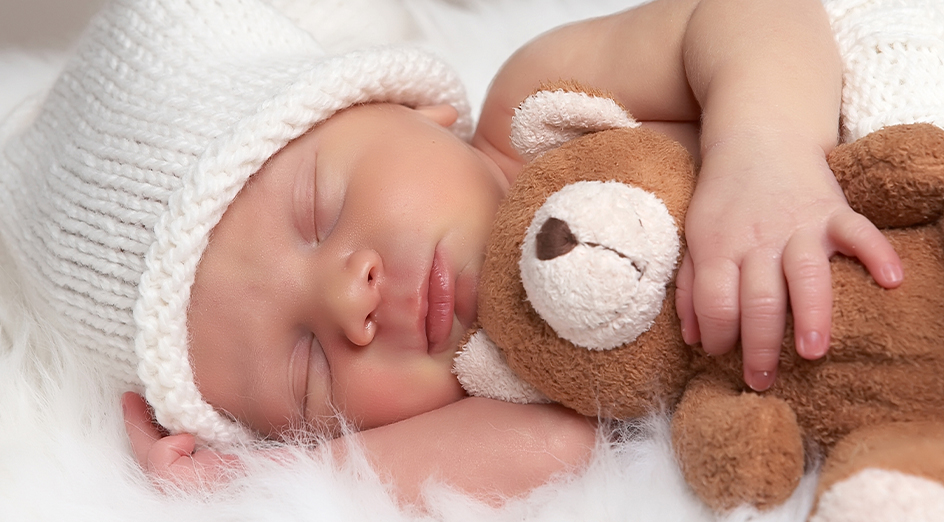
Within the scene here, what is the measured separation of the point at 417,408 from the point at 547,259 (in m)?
0.41

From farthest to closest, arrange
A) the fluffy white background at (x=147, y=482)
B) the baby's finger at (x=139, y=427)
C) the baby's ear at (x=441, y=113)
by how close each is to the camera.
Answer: the baby's ear at (x=441, y=113) < the baby's finger at (x=139, y=427) < the fluffy white background at (x=147, y=482)

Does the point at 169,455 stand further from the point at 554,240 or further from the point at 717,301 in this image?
the point at 717,301

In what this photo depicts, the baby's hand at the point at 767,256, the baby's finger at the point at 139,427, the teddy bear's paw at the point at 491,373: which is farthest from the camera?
the baby's finger at the point at 139,427

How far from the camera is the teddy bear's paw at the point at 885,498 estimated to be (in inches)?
23.0

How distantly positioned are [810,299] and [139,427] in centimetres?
96

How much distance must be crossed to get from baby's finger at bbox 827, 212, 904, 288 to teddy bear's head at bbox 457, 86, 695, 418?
0.15 metres

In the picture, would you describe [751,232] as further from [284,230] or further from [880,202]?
[284,230]

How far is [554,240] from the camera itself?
75 centimetres

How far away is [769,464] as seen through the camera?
677 mm

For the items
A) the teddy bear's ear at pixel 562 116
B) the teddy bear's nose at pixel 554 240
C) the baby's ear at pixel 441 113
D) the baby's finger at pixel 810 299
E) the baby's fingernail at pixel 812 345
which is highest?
the teddy bear's ear at pixel 562 116

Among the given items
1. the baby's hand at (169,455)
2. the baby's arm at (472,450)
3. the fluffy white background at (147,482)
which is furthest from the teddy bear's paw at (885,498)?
the baby's hand at (169,455)

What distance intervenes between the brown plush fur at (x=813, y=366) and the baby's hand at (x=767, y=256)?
19 mm

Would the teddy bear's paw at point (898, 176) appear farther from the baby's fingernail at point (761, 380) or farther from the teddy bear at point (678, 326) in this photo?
the baby's fingernail at point (761, 380)

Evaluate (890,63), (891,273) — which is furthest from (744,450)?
(890,63)
